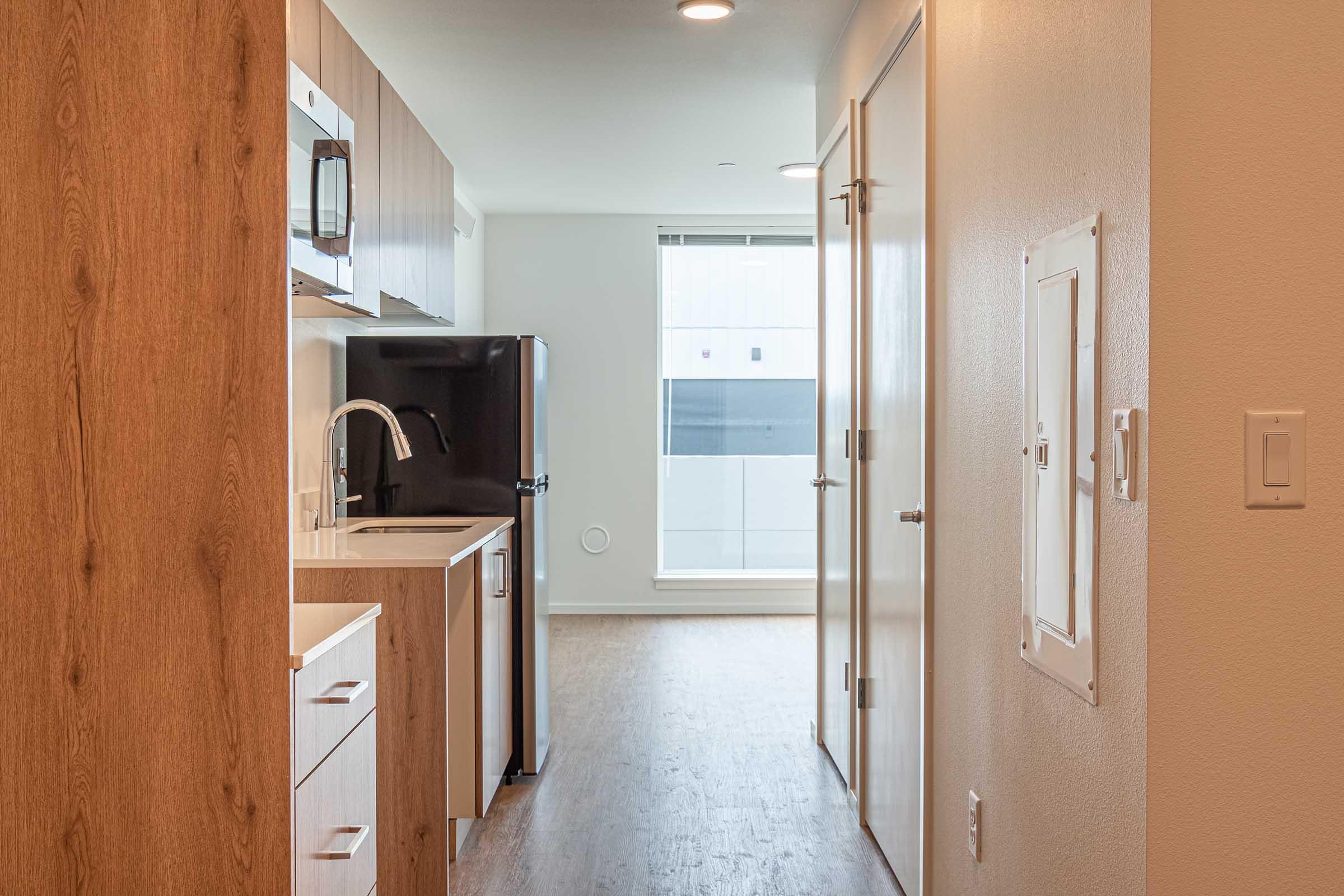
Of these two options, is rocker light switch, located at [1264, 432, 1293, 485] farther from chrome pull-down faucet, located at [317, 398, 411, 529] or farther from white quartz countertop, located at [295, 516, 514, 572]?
chrome pull-down faucet, located at [317, 398, 411, 529]

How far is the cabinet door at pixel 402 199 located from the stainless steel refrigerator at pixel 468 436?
0.23 meters

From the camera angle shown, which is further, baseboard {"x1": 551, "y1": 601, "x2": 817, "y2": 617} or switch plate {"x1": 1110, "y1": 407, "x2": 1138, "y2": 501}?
baseboard {"x1": 551, "y1": 601, "x2": 817, "y2": 617}

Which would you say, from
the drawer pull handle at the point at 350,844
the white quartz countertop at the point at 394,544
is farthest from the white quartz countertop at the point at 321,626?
the white quartz countertop at the point at 394,544

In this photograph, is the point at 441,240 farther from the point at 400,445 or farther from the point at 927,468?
the point at 927,468

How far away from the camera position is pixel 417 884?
8.24 ft

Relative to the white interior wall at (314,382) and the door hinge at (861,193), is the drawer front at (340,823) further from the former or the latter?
the door hinge at (861,193)

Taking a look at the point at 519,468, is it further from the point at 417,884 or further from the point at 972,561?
the point at 972,561

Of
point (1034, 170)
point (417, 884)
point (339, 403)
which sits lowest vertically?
point (417, 884)

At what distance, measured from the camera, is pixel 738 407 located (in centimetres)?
675

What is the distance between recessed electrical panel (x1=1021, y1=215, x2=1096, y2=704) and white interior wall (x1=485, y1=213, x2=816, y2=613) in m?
4.97

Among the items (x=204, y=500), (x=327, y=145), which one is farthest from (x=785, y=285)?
(x=204, y=500)

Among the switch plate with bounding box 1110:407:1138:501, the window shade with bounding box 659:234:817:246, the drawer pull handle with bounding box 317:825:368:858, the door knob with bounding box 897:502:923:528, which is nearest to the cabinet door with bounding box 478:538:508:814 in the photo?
the drawer pull handle with bounding box 317:825:368:858

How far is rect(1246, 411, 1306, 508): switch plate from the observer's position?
3.94ft

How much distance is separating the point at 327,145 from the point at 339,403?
55.5 inches
